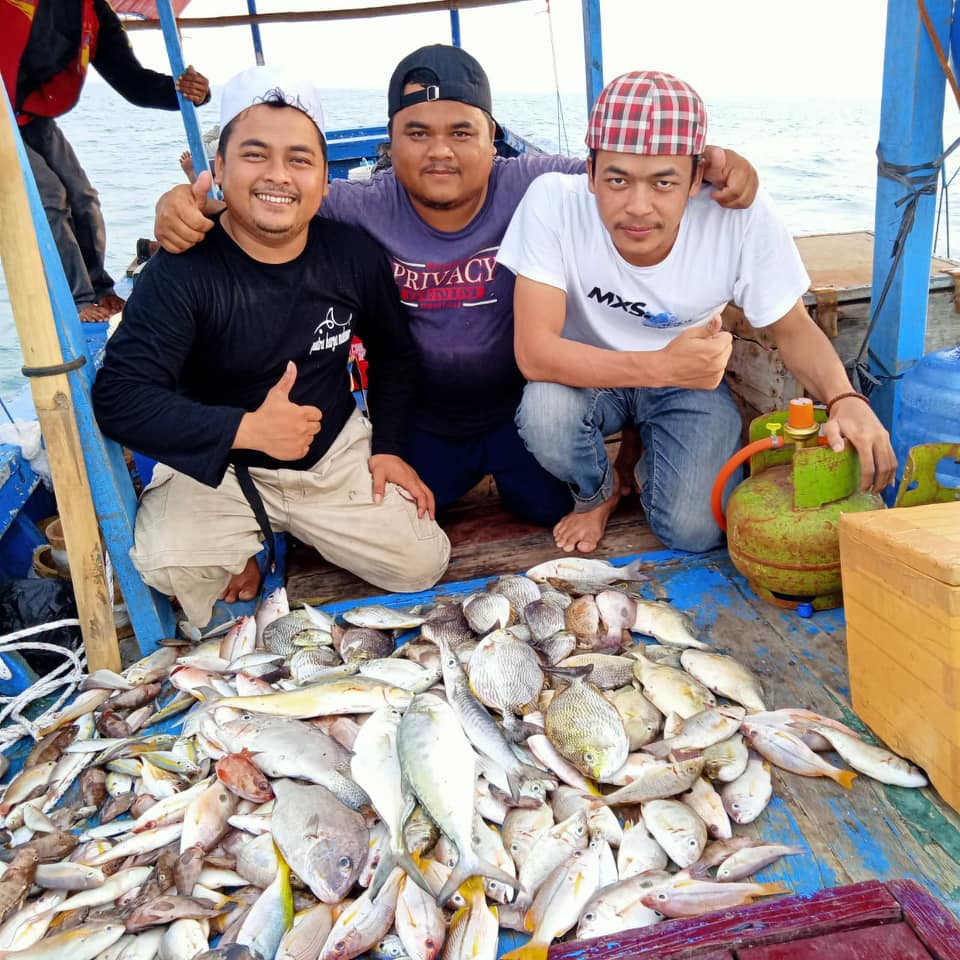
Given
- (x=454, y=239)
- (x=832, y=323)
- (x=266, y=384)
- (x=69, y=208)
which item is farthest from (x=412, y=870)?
(x=69, y=208)

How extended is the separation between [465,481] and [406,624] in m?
1.02

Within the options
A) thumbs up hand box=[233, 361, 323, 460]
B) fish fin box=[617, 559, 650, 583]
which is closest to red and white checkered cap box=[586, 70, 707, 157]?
thumbs up hand box=[233, 361, 323, 460]

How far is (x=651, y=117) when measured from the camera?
2508 millimetres

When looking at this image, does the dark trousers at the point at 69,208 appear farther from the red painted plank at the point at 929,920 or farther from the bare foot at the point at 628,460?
the red painted plank at the point at 929,920

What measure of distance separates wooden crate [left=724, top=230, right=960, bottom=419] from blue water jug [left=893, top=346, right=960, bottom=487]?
0.42m

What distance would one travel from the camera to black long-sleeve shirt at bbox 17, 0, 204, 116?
482 cm

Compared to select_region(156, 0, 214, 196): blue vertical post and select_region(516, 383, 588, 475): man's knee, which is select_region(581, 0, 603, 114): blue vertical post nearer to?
select_region(156, 0, 214, 196): blue vertical post

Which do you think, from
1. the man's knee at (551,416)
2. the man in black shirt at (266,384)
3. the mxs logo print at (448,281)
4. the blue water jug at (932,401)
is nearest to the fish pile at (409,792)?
the man in black shirt at (266,384)

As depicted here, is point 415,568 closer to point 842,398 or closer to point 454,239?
point 454,239

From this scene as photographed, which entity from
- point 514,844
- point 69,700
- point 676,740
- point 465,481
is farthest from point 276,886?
point 465,481

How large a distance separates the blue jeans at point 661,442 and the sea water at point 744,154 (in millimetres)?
5547

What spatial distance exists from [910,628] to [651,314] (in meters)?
1.51

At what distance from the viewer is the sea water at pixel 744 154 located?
623 inches

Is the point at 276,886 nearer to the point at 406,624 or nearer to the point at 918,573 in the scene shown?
the point at 406,624
